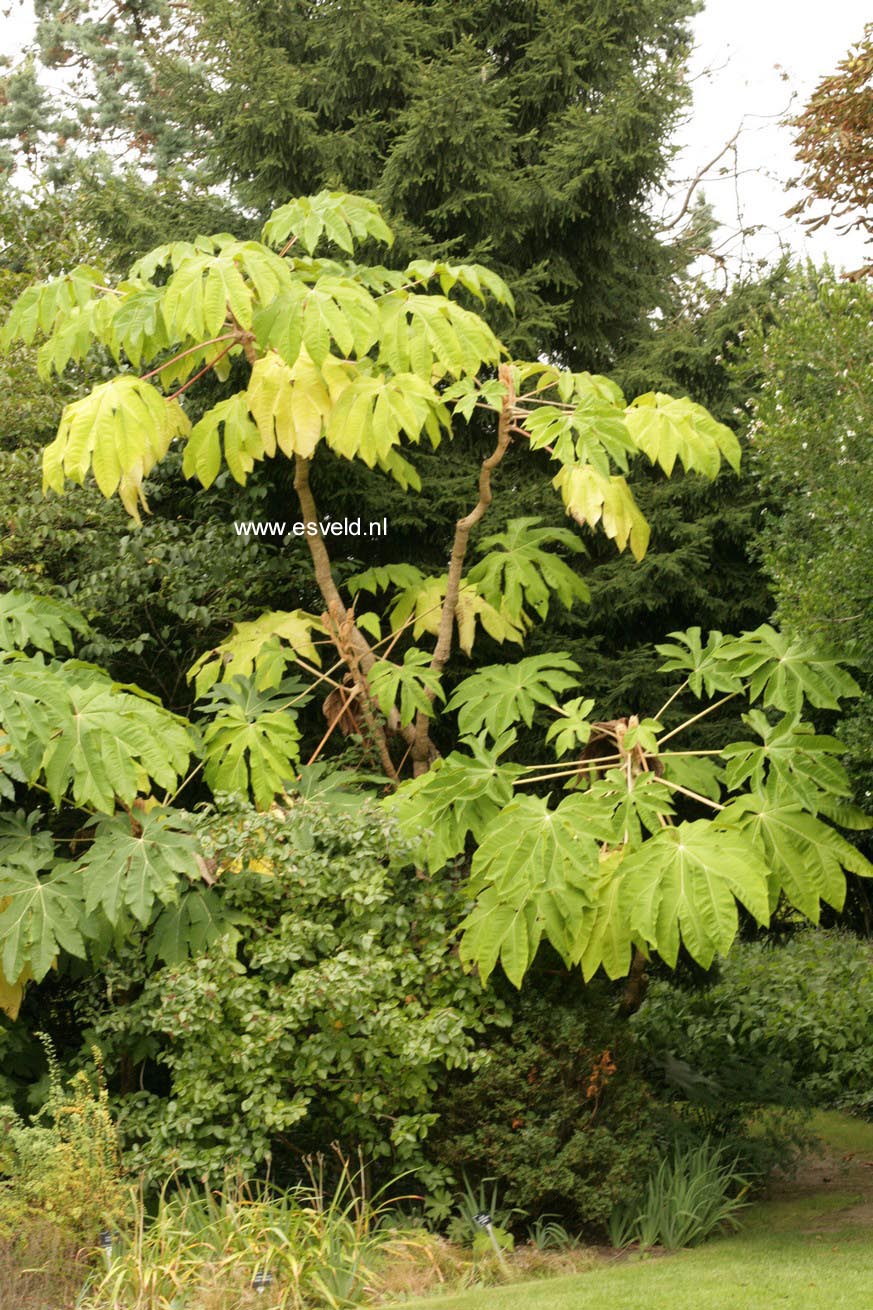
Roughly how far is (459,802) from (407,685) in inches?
39.4

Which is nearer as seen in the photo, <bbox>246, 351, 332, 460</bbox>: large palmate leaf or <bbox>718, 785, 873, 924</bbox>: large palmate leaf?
<bbox>718, 785, 873, 924</bbox>: large palmate leaf

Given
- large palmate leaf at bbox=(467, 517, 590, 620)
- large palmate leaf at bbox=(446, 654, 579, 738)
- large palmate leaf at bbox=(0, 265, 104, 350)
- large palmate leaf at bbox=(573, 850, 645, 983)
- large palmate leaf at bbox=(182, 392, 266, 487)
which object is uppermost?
large palmate leaf at bbox=(0, 265, 104, 350)

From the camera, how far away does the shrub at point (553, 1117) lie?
5848 mm

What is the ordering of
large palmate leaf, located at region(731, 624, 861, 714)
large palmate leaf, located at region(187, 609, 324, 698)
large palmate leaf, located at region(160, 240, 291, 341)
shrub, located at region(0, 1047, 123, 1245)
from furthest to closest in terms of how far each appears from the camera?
1. large palmate leaf, located at region(187, 609, 324, 698)
2. large palmate leaf, located at region(160, 240, 291, 341)
3. large palmate leaf, located at region(731, 624, 861, 714)
4. shrub, located at region(0, 1047, 123, 1245)

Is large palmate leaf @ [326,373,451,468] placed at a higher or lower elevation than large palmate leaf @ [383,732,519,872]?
higher

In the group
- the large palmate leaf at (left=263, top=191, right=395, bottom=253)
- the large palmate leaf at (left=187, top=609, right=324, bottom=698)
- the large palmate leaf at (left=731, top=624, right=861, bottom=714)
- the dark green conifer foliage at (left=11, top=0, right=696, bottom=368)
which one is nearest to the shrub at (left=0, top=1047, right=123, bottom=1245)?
the large palmate leaf at (left=187, top=609, right=324, bottom=698)

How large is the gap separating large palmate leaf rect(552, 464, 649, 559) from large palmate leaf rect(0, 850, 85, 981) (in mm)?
2769

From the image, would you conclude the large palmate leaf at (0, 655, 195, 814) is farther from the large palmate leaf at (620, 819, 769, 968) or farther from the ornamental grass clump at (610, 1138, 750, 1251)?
the ornamental grass clump at (610, 1138, 750, 1251)

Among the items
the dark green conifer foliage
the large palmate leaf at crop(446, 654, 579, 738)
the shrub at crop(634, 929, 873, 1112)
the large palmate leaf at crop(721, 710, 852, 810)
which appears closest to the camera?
the large palmate leaf at crop(721, 710, 852, 810)

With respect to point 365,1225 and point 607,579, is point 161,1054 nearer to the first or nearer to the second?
point 365,1225

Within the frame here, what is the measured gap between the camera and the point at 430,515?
8.03 m

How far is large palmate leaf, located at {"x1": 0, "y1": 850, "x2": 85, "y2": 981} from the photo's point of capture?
17.8 ft

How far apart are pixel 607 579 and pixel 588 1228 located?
3.78m

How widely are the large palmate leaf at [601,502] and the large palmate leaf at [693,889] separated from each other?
157cm
